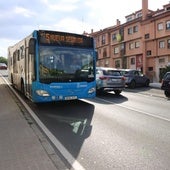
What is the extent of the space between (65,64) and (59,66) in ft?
0.86

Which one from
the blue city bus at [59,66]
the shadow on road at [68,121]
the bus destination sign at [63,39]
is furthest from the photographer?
the bus destination sign at [63,39]

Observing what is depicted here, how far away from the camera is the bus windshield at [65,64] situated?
1139 cm

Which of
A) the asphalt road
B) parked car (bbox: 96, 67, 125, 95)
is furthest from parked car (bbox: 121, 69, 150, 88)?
the asphalt road

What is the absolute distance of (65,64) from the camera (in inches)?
461

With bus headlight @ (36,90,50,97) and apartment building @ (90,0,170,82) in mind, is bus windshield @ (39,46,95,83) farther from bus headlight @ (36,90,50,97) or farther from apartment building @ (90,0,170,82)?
apartment building @ (90,0,170,82)

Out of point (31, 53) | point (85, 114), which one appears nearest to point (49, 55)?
point (31, 53)

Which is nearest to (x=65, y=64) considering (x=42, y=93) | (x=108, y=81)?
(x=42, y=93)

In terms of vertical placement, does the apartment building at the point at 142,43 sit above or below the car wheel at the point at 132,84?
above

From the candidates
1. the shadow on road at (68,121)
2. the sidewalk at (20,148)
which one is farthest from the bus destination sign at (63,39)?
the sidewalk at (20,148)

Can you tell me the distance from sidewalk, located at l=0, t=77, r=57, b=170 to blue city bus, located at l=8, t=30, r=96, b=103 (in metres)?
2.20

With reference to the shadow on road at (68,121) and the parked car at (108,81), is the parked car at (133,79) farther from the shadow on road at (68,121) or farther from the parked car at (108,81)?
the shadow on road at (68,121)

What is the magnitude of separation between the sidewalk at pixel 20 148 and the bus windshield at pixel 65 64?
2478 mm

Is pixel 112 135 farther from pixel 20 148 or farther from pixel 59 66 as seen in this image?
pixel 59 66

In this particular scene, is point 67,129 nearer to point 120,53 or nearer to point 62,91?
point 62,91
